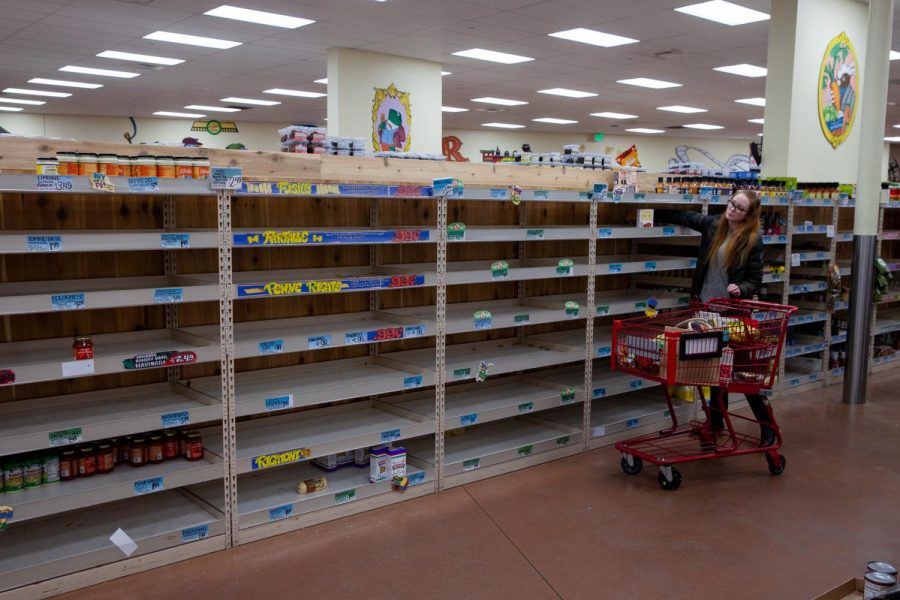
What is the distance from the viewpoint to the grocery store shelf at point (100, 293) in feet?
10.4

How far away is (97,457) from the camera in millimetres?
3686

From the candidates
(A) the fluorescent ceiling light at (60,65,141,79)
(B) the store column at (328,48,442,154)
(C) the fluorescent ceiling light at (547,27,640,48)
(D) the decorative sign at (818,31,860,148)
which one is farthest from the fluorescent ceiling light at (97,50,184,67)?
(D) the decorative sign at (818,31,860,148)

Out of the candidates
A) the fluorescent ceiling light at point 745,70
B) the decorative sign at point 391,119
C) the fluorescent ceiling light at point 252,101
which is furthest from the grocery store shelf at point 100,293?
the fluorescent ceiling light at point 252,101

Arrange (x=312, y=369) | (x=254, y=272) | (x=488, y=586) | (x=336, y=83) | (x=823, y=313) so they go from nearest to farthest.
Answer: (x=488, y=586) < (x=254, y=272) < (x=312, y=369) < (x=823, y=313) < (x=336, y=83)

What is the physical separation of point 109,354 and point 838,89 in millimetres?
7829

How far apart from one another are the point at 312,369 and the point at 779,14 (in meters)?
6.09

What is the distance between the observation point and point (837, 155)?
8.30 metres

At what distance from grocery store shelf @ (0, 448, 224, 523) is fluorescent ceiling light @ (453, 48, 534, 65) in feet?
30.9

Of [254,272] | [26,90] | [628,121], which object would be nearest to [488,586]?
[254,272]

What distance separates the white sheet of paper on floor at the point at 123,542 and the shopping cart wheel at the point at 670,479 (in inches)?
122

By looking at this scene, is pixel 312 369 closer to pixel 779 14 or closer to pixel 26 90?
pixel 779 14

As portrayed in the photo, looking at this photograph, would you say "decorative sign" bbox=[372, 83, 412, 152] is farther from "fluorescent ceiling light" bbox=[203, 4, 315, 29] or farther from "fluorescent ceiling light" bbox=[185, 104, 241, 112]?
"fluorescent ceiling light" bbox=[185, 104, 241, 112]

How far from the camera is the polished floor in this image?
3.51 metres

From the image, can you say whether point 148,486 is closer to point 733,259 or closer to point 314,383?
point 314,383
